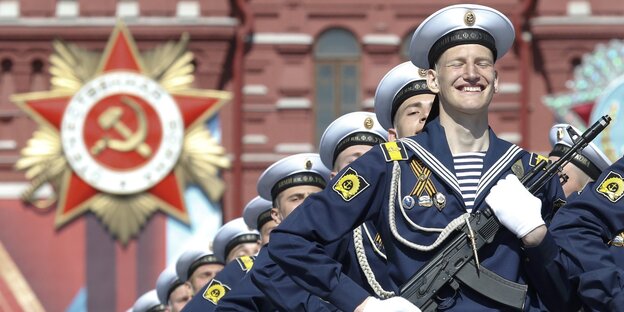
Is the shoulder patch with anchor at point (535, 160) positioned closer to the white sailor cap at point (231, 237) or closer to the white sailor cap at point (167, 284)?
the white sailor cap at point (231, 237)

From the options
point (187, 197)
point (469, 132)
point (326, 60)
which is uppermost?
point (469, 132)

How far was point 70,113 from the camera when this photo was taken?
2445 centimetres

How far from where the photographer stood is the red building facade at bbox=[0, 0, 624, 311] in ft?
80.3

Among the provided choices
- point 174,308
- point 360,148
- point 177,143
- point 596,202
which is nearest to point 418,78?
point 360,148

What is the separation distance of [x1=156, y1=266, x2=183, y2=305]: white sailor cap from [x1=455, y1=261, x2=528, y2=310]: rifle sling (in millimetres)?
6822

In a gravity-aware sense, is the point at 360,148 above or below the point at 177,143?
above

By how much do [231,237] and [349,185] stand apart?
5.22m

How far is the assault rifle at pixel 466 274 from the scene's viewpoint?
636cm

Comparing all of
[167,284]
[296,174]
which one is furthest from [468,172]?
[167,284]

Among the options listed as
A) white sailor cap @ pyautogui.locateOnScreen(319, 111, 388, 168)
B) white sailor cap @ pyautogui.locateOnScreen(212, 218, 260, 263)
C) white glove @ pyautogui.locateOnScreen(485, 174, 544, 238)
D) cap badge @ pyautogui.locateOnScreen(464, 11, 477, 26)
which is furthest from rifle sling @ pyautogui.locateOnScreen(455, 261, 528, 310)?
white sailor cap @ pyautogui.locateOnScreen(212, 218, 260, 263)

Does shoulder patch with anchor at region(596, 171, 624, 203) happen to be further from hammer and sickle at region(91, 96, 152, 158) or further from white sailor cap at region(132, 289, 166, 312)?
hammer and sickle at region(91, 96, 152, 158)

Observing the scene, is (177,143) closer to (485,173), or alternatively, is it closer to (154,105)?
(154,105)

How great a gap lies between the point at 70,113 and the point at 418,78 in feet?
53.6

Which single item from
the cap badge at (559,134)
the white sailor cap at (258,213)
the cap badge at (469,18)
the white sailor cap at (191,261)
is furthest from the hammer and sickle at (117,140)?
the cap badge at (469,18)
